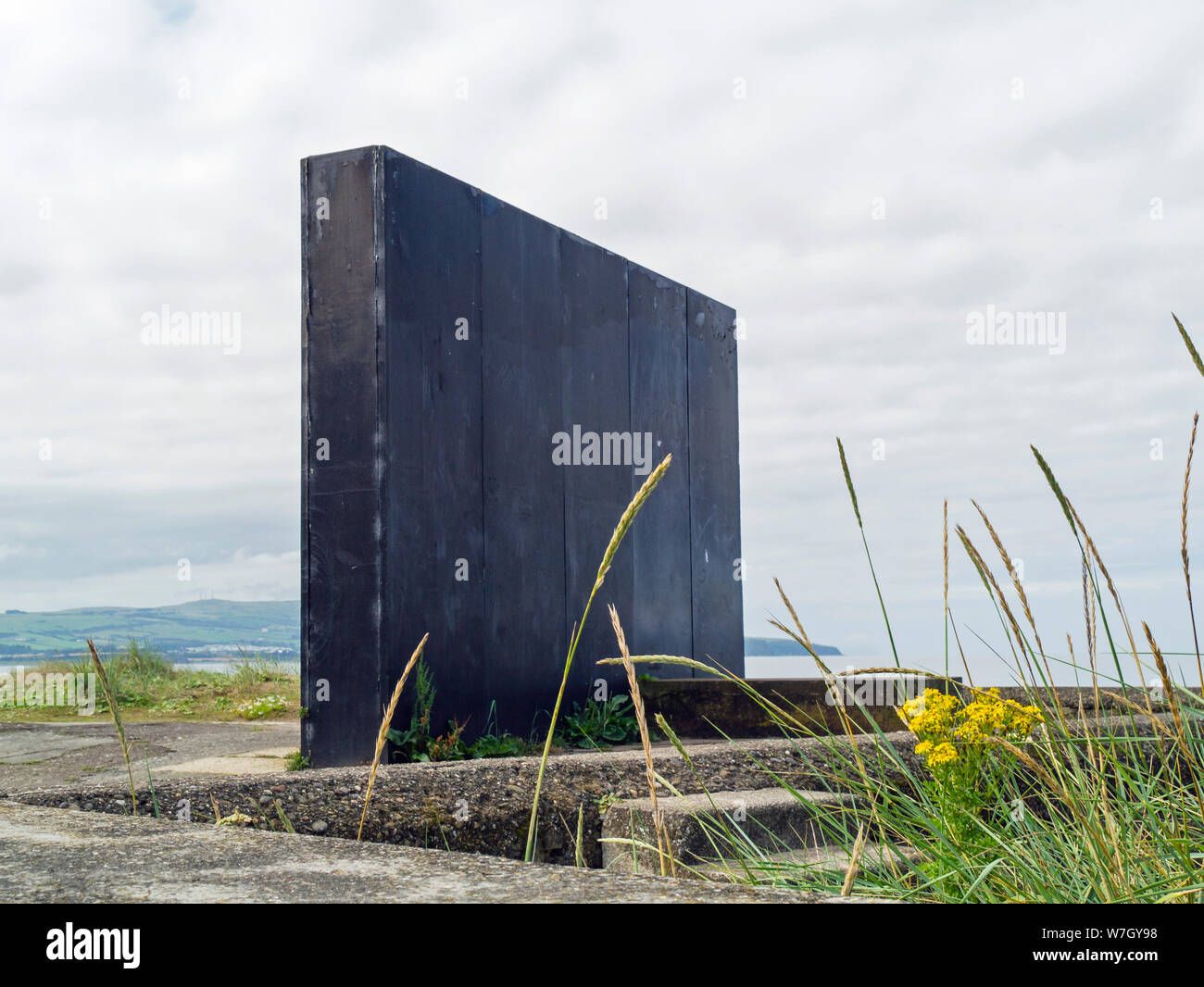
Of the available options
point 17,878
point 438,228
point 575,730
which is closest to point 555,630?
point 575,730

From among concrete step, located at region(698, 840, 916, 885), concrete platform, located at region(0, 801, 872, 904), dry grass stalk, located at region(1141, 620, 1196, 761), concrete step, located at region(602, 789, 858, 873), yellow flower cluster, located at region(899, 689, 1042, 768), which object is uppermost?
dry grass stalk, located at region(1141, 620, 1196, 761)

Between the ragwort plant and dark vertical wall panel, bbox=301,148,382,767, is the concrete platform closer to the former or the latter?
the ragwort plant

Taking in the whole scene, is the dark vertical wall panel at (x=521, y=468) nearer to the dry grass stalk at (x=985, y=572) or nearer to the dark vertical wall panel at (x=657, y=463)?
the dark vertical wall panel at (x=657, y=463)

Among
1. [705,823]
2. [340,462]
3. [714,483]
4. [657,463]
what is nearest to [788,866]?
[705,823]

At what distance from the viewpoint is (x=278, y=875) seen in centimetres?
110

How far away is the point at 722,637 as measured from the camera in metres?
6.51

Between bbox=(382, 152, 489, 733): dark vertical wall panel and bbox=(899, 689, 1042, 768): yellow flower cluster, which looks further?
bbox=(382, 152, 489, 733): dark vertical wall panel

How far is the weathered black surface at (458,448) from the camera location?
4129 mm

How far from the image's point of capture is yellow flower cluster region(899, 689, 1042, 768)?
158 centimetres

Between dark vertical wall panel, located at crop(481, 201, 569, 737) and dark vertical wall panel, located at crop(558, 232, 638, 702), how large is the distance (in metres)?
0.08

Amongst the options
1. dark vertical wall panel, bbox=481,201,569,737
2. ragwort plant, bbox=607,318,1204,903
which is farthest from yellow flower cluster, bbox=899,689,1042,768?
dark vertical wall panel, bbox=481,201,569,737

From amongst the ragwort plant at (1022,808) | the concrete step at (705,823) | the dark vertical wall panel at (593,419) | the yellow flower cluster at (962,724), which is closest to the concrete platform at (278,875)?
the ragwort plant at (1022,808)
